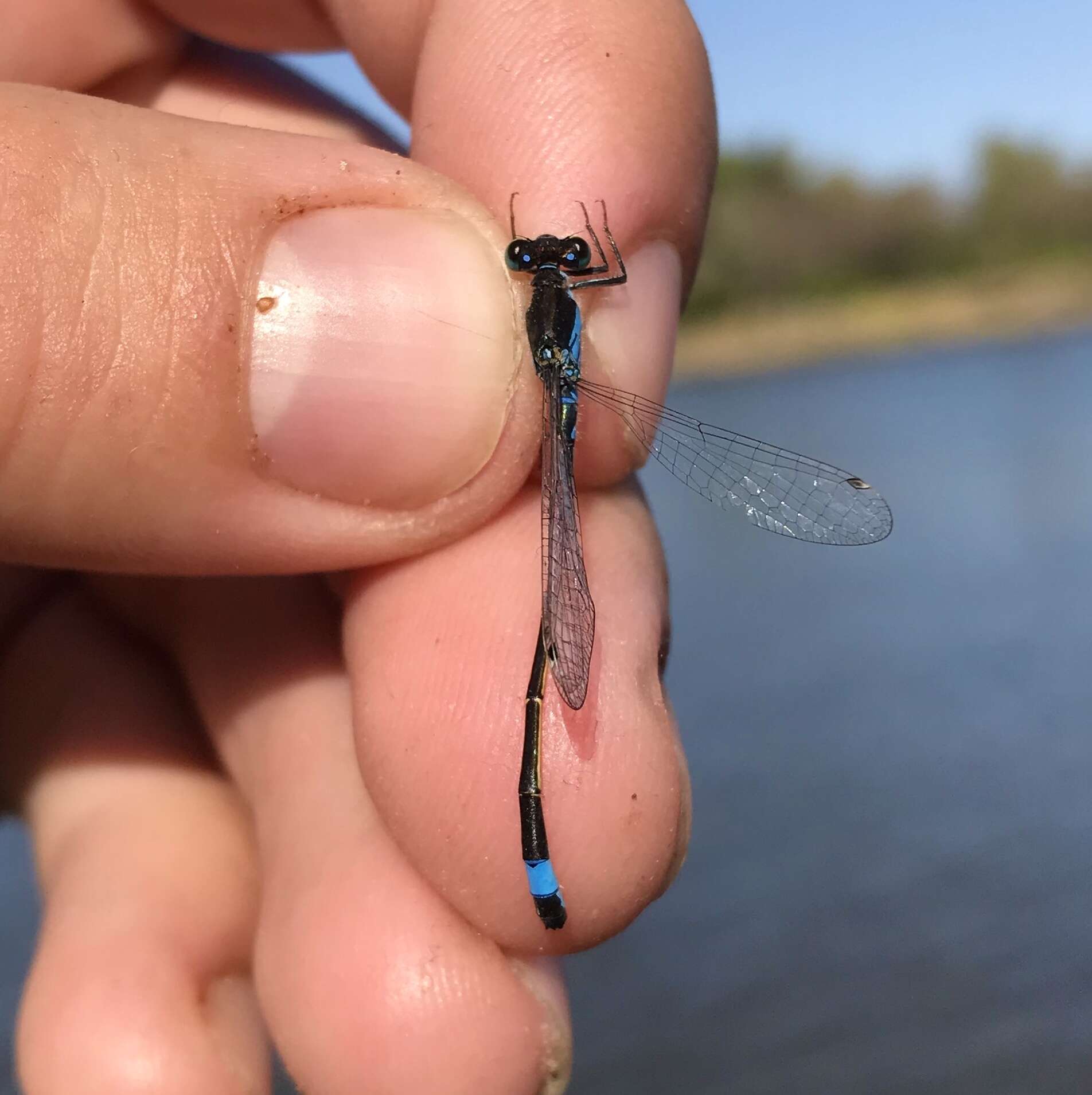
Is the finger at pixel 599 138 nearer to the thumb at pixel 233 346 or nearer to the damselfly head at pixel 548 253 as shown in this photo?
the damselfly head at pixel 548 253

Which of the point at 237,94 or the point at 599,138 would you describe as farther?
the point at 237,94

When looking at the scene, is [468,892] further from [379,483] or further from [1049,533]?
[1049,533]

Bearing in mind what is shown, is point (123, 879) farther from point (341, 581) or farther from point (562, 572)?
point (562, 572)

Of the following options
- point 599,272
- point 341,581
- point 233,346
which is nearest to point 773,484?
point 599,272

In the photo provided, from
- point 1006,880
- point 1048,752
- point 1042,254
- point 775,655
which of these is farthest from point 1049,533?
point 1042,254

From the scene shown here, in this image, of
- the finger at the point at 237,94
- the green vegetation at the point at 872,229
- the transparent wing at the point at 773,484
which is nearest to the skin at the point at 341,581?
the finger at the point at 237,94

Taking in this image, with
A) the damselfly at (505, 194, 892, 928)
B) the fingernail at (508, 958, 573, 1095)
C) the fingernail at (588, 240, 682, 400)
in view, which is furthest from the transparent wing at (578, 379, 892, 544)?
the fingernail at (508, 958, 573, 1095)
